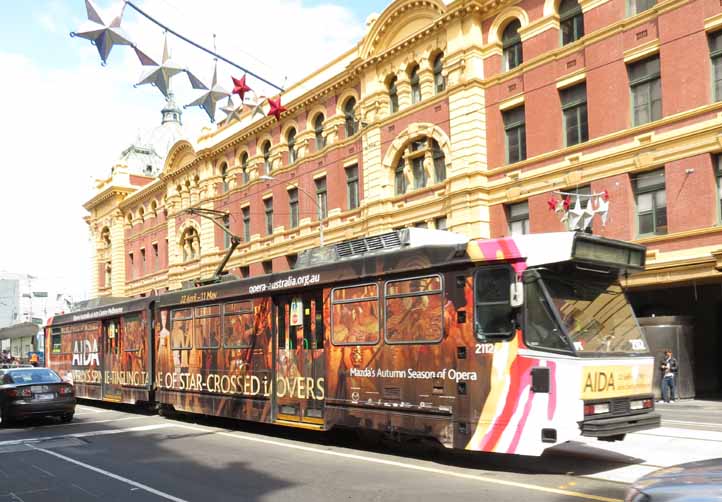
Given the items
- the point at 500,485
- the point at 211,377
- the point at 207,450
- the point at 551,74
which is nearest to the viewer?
the point at 500,485

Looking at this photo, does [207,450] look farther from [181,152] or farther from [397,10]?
[181,152]

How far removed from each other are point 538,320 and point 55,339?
21684 mm

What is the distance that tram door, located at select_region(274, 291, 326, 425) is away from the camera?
40.9ft

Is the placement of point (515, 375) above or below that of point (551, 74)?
below

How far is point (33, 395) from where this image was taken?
54.5ft

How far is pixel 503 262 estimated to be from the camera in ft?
31.1

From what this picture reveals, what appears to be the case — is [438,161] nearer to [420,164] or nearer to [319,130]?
[420,164]

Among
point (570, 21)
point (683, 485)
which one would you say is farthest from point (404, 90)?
point (683, 485)

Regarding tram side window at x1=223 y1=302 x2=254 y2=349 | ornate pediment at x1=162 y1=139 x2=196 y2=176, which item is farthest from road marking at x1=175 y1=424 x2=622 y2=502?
ornate pediment at x1=162 y1=139 x2=196 y2=176

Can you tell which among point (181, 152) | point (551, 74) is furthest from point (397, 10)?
point (181, 152)

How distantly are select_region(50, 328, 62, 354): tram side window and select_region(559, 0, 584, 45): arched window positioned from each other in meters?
20.8

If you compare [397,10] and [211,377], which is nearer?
[211,377]

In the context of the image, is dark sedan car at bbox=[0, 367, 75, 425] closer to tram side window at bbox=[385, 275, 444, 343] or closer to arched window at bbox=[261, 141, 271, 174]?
tram side window at bbox=[385, 275, 444, 343]

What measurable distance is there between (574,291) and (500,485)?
107 inches
